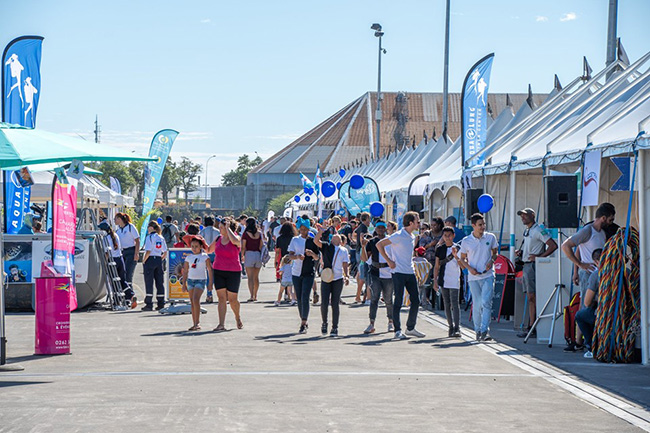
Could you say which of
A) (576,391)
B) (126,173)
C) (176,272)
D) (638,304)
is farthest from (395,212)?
(126,173)

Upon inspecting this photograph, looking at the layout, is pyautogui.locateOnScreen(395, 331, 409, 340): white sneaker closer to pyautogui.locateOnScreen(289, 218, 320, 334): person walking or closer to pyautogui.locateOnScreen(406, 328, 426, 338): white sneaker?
pyautogui.locateOnScreen(406, 328, 426, 338): white sneaker

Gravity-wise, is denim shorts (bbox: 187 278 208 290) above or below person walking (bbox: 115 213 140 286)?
below

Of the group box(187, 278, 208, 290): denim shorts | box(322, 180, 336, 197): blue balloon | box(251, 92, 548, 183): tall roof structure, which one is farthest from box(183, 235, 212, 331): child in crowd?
box(251, 92, 548, 183): tall roof structure

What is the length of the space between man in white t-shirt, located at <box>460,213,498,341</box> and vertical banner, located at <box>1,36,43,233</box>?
9539 mm

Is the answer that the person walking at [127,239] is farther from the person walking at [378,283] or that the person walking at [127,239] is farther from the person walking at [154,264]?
the person walking at [378,283]

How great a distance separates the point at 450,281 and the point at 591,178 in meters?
2.67

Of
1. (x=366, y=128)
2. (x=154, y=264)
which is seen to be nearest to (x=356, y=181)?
(x=154, y=264)

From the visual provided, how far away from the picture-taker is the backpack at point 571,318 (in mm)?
12719

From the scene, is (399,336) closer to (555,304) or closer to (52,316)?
(555,304)

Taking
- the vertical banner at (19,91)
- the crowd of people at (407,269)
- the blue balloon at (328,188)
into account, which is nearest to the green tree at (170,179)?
the blue balloon at (328,188)

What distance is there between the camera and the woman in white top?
743 inches

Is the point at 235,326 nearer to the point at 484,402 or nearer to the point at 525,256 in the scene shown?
the point at 525,256

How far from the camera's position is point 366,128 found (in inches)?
4769

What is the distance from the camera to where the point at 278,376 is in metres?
10.0
